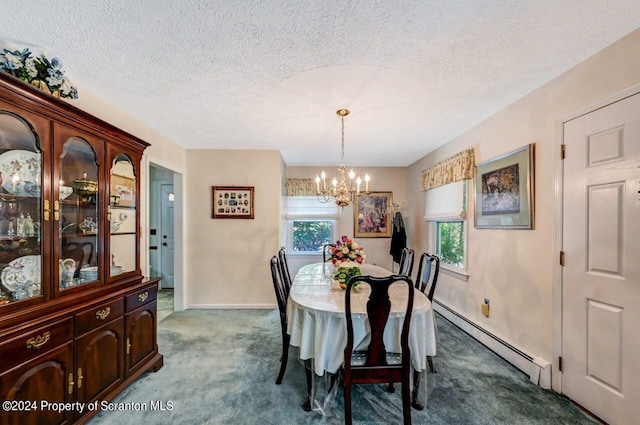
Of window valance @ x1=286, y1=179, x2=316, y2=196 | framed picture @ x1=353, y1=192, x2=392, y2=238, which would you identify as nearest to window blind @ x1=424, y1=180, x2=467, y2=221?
framed picture @ x1=353, y1=192, x2=392, y2=238

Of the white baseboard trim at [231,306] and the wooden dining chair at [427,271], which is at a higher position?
the wooden dining chair at [427,271]

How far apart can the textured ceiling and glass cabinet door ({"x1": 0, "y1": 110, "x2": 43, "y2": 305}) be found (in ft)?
2.11

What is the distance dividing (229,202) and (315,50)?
283 cm

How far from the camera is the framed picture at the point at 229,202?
4.01 meters

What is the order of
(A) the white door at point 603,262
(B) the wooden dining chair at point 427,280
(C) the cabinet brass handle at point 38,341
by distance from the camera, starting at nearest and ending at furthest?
(C) the cabinet brass handle at point 38,341 < (A) the white door at point 603,262 < (B) the wooden dining chair at point 427,280

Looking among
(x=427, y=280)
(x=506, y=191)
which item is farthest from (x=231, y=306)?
(x=506, y=191)

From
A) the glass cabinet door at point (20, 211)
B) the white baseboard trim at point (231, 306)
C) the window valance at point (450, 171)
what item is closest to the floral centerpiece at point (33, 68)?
the glass cabinet door at point (20, 211)

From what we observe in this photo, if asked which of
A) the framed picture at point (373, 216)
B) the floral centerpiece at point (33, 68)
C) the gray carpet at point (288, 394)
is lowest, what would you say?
the gray carpet at point (288, 394)

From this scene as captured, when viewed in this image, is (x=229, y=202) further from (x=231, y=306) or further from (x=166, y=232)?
(x=166, y=232)

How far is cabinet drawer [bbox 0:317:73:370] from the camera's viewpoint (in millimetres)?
1271

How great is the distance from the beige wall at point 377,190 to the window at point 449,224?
1.01 m

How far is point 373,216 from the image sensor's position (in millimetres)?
5309

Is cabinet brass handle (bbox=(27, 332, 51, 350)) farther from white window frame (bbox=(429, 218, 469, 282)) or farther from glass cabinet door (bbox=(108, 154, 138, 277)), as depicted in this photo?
→ white window frame (bbox=(429, 218, 469, 282))

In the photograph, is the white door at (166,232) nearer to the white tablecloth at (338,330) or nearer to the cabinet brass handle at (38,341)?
the cabinet brass handle at (38,341)
